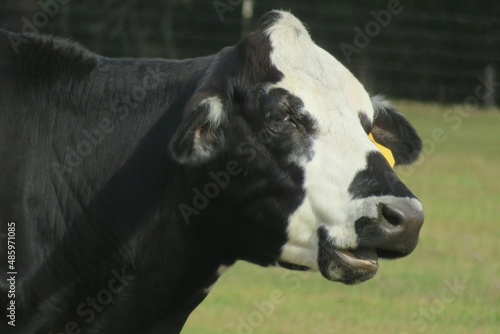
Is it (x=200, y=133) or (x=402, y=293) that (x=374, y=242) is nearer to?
(x=200, y=133)

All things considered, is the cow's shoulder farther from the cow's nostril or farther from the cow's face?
the cow's nostril

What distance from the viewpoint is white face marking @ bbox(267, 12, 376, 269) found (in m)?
4.25

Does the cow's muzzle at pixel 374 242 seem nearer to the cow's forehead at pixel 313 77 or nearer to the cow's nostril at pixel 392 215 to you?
the cow's nostril at pixel 392 215

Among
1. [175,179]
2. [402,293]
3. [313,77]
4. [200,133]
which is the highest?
[313,77]

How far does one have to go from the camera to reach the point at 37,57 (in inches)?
186

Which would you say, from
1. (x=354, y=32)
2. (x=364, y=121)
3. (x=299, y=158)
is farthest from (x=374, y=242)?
(x=354, y=32)

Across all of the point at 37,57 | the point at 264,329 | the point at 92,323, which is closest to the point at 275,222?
the point at 92,323

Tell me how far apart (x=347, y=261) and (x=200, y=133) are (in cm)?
74

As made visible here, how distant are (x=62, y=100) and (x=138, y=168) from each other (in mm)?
452

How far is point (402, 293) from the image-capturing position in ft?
26.5

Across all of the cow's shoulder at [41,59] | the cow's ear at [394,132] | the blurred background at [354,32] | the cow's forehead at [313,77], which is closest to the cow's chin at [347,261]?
the cow's forehead at [313,77]

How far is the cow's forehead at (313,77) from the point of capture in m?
4.39

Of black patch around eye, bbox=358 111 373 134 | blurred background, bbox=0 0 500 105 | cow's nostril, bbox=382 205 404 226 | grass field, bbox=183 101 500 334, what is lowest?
blurred background, bbox=0 0 500 105

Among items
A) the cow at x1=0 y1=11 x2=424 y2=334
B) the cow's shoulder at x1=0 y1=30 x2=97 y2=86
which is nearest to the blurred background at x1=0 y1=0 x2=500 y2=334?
the cow at x1=0 y1=11 x2=424 y2=334
